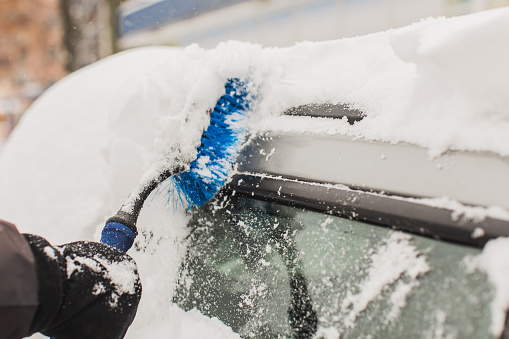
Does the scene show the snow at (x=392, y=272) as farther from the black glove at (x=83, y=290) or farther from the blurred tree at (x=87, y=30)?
the blurred tree at (x=87, y=30)

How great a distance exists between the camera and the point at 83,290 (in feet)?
3.86

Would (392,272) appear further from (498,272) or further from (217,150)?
(217,150)

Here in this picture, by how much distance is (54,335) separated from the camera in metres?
1.22

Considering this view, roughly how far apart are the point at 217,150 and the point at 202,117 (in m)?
0.15

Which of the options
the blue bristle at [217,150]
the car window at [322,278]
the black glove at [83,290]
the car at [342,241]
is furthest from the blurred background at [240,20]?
the black glove at [83,290]

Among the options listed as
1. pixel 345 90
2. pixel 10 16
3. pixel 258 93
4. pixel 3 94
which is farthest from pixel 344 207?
pixel 3 94

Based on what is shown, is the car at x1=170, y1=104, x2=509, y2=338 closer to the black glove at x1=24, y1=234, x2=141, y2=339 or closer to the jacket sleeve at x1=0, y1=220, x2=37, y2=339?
the black glove at x1=24, y1=234, x2=141, y2=339

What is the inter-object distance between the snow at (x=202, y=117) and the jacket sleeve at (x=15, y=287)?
47cm

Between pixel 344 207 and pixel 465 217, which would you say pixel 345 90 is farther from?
pixel 465 217

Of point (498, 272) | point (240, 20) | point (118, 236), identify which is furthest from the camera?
point (240, 20)

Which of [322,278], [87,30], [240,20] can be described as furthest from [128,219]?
[87,30]

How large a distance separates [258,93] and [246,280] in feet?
2.24

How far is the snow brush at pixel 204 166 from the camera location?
1412mm

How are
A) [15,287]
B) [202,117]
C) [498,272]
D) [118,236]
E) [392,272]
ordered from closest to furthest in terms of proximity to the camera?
[498,272]
[392,272]
[15,287]
[118,236]
[202,117]
